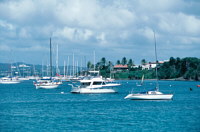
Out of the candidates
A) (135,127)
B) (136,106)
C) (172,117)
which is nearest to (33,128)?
(135,127)

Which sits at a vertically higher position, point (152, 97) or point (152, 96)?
point (152, 96)

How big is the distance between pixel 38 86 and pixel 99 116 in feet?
264

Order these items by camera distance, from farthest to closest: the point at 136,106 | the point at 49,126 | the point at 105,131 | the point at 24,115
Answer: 1. the point at 136,106
2. the point at 24,115
3. the point at 49,126
4. the point at 105,131

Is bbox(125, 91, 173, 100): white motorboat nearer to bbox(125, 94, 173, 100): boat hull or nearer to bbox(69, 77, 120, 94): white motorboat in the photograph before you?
bbox(125, 94, 173, 100): boat hull

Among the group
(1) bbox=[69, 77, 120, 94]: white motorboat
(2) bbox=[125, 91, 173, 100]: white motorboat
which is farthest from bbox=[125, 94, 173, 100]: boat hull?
(1) bbox=[69, 77, 120, 94]: white motorboat

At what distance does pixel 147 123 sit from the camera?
156ft

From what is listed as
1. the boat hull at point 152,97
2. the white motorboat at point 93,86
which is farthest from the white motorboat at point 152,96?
the white motorboat at point 93,86

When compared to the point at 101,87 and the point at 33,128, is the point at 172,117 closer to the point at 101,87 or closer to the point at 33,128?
the point at 33,128

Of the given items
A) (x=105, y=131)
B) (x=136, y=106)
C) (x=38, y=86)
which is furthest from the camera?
(x=38, y=86)

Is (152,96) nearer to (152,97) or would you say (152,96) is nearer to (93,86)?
(152,97)

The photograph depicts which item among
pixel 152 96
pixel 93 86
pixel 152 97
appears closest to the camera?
pixel 152 96

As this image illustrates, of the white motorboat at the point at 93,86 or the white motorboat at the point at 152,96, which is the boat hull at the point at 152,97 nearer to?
the white motorboat at the point at 152,96

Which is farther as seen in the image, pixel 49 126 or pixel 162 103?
pixel 162 103

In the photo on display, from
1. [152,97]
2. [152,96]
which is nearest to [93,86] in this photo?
[152,97]
